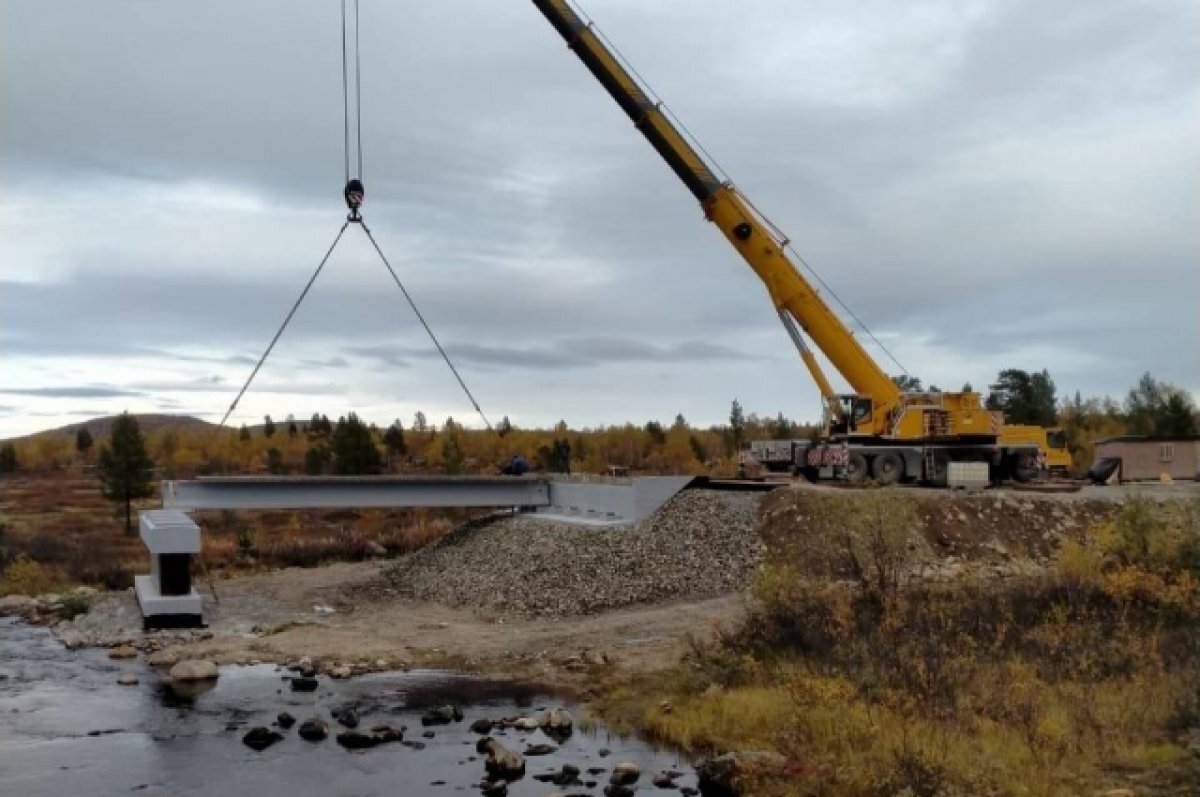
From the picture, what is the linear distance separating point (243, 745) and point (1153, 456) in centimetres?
4397

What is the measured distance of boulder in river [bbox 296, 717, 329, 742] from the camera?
1752 cm

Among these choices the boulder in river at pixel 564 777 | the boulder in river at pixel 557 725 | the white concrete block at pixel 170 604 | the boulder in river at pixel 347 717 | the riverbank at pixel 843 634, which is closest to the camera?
the riverbank at pixel 843 634

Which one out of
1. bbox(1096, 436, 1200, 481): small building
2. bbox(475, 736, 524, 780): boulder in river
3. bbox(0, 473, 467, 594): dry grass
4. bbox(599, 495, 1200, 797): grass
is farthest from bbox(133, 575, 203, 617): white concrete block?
bbox(1096, 436, 1200, 481): small building

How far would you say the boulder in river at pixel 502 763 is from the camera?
1562 centimetres

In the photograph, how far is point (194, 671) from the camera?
2217cm

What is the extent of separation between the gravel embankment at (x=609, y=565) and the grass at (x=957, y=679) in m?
5.17

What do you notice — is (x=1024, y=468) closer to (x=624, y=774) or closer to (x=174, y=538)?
(x=624, y=774)

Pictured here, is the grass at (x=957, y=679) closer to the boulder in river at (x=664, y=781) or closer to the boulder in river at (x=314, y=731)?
the boulder in river at (x=664, y=781)

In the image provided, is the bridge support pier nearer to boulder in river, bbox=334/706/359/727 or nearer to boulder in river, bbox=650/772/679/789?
boulder in river, bbox=334/706/359/727

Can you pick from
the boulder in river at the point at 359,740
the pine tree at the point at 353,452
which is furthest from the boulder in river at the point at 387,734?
the pine tree at the point at 353,452

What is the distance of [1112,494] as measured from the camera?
34.0 meters

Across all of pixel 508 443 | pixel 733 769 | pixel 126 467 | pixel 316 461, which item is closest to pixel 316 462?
pixel 316 461

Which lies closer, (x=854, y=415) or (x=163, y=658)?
(x=163, y=658)

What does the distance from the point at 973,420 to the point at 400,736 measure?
74.9ft
